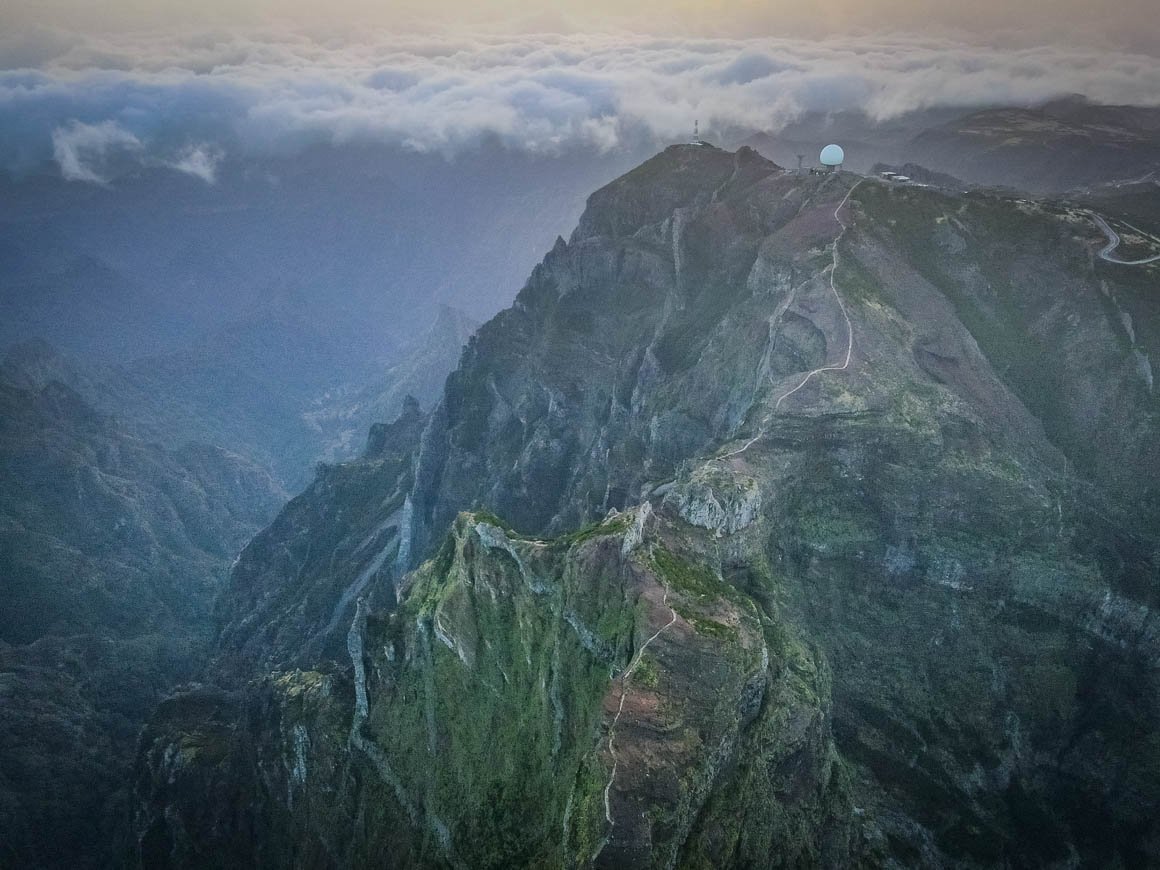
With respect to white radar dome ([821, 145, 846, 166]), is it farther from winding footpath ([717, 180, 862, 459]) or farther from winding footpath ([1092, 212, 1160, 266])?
winding footpath ([1092, 212, 1160, 266])

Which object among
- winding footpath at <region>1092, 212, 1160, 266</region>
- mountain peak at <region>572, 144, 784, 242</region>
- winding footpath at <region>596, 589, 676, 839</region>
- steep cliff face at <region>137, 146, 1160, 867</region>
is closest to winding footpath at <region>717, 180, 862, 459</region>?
steep cliff face at <region>137, 146, 1160, 867</region>

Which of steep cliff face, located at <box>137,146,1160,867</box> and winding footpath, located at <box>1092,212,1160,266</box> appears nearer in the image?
steep cliff face, located at <box>137,146,1160,867</box>

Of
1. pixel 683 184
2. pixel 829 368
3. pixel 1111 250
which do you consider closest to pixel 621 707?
pixel 829 368

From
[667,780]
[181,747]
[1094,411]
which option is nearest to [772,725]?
[667,780]

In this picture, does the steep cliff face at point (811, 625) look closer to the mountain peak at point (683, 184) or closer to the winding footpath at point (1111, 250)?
the winding footpath at point (1111, 250)

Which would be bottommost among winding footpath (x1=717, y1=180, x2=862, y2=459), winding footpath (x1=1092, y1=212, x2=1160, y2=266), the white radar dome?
winding footpath (x1=717, y1=180, x2=862, y2=459)

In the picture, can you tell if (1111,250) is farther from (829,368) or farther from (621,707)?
(621,707)

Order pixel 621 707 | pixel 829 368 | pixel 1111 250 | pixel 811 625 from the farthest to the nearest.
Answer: pixel 1111 250 < pixel 829 368 < pixel 811 625 < pixel 621 707

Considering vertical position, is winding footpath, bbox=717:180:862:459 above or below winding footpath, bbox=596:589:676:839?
above
